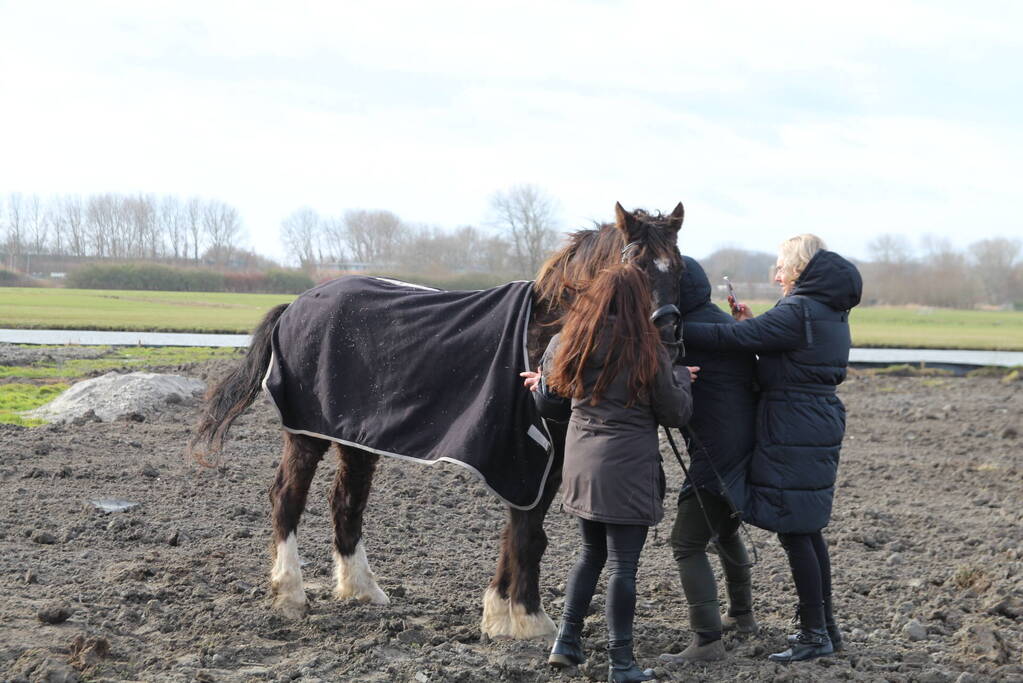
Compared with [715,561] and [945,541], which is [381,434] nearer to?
[715,561]

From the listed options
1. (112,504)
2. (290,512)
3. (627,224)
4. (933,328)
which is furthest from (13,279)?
(933,328)

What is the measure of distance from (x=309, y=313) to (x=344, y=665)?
76.9 inches

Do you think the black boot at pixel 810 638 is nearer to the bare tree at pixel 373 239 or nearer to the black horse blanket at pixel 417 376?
the black horse blanket at pixel 417 376

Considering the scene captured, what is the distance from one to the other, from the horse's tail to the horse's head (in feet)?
7.61

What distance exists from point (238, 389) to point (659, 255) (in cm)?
277

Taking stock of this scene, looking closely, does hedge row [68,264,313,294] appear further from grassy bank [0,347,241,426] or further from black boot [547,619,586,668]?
black boot [547,619,586,668]

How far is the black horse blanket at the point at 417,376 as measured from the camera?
4.17m

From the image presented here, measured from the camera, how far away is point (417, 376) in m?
4.54

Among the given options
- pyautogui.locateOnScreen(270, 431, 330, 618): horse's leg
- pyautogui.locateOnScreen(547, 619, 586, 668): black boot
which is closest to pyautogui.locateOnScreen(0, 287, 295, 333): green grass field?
pyautogui.locateOnScreen(270, 431, 330, 618): horse's leg

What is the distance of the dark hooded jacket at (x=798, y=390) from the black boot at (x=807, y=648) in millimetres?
479

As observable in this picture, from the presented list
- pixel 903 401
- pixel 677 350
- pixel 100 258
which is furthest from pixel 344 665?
pixel 100 258

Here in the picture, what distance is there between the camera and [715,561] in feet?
18.9

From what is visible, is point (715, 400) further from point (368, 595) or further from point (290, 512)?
point (290, 512)

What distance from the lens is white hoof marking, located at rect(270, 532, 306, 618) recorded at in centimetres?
463
